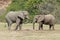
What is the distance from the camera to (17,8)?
37.1m

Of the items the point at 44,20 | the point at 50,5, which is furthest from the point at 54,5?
the point at 44,20

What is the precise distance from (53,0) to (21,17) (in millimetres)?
13227

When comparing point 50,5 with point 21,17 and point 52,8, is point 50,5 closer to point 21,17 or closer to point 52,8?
point 52,8

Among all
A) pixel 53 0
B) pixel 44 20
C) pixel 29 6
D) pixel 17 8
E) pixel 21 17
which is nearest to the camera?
pixel 21 17

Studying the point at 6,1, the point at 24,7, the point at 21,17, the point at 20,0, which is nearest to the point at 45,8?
the point at 24,7

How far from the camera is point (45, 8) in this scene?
107ft

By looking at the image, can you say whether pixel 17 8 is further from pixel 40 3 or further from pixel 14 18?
pixel 14 18

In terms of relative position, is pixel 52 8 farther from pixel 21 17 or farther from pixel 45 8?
pixel 21 17

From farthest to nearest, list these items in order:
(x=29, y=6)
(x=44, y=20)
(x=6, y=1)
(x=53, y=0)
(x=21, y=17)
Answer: (x=6, y=1)
(x=29, y=6)
(x=53, y=0)
(x=44, y=20)
(x=21, y=17)

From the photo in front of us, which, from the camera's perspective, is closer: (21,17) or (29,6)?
(21,17)

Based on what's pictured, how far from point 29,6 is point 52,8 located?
3457 millimetres

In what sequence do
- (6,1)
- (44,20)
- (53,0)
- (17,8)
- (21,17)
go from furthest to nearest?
(6,1)
(17,8)
(53,0)
(44,20)
(21,17)

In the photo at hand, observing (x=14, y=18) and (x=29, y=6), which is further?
(x=29, y=6)

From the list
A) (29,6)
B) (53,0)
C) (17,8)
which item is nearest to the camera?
(53,0)
